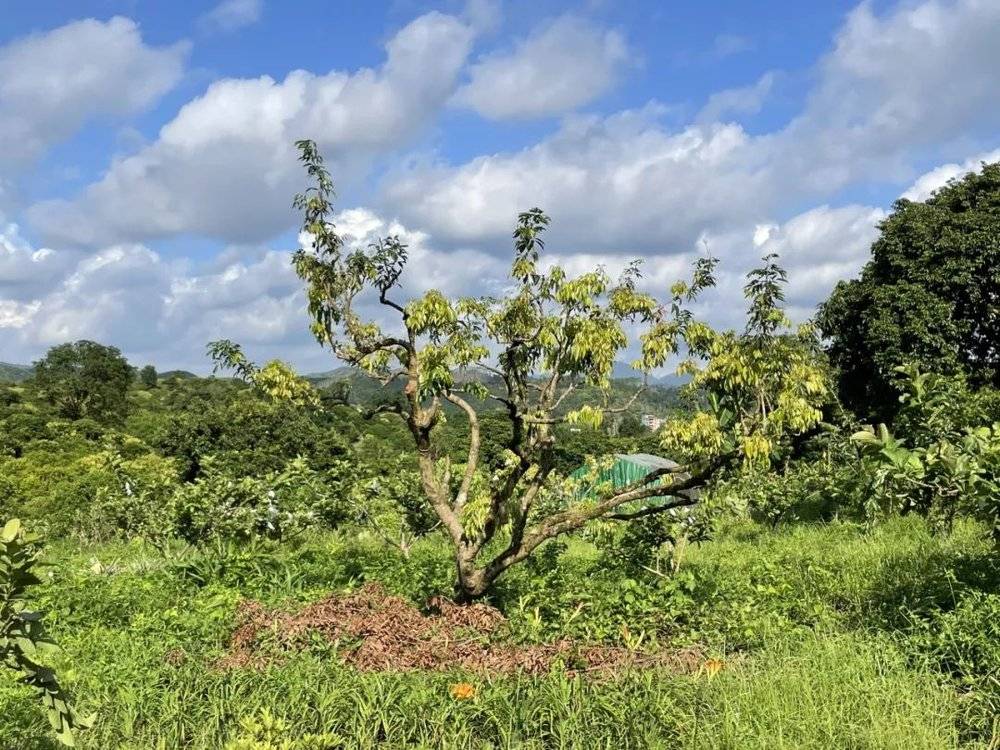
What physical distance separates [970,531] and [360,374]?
7309 millimetres

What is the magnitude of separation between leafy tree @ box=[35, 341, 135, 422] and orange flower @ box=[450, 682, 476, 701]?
2044 inches

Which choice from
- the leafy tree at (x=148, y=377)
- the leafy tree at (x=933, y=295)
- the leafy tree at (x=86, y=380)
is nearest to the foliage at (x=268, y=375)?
the leafy tree at (x=933, y=295)

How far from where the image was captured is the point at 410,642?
218 inches

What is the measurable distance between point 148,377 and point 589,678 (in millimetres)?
71412

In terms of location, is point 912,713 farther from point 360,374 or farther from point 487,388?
point 360,374

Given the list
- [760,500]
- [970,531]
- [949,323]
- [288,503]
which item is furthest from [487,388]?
[949,323]

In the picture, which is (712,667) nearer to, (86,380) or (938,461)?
(938,461)

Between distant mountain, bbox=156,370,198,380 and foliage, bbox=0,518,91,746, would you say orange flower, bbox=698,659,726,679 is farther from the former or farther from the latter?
distant mountain, bbox=156,370,198,380

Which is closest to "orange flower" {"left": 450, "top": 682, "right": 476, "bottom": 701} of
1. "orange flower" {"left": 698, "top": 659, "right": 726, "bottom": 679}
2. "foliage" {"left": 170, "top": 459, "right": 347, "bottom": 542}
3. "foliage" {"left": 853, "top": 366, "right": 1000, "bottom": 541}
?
"orange flower" {"left": 698, "top": 659, "right": 726, "bottom": 679}

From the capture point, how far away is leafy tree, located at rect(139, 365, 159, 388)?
68.1 metres

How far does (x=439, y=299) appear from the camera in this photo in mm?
5891

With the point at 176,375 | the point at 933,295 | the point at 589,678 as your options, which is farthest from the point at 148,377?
the point at 589,678

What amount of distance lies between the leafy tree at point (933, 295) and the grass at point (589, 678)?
15847 mm

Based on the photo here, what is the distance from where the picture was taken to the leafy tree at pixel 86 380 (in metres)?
51.9
